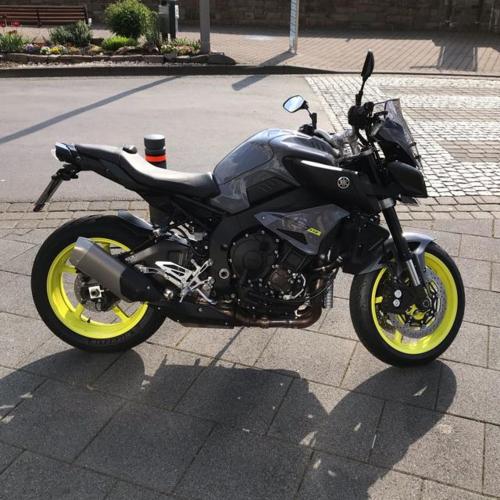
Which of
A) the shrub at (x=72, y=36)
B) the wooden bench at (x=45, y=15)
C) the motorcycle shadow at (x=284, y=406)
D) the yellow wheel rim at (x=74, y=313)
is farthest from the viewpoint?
the wooden bench at (x=45, y=15)

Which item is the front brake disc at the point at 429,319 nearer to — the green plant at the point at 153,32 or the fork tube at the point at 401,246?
the fork tube at the point at 401,246

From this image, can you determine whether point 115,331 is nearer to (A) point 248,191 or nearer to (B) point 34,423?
(B) point 34,423

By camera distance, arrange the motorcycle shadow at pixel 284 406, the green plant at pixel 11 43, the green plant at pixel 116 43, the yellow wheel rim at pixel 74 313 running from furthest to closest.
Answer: the green plant at pixel 116 43 → the green plant at pixel 11 43 → the yellow wheel rim at pixel 74 313 → the motorcycle shadow at pixel 284 406

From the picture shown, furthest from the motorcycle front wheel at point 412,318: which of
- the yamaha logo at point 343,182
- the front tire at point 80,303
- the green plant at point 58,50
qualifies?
the green plant at point 58,50

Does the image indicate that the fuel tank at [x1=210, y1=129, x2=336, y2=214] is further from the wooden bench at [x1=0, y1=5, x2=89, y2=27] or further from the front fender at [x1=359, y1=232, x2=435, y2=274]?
the wooden bench at [x1=0, y1=5, x2=89, y2=27]

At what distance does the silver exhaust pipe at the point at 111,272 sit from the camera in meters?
3.30

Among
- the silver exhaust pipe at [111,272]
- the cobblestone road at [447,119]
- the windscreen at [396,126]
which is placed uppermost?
the windscreen at [396,126]

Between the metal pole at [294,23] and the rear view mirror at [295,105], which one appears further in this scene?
the metal pole at [294,23]

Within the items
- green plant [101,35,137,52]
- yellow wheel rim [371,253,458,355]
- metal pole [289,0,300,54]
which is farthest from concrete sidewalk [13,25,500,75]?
yellow wheel rim [371,253,458,355]

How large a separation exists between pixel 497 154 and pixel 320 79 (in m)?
5.94

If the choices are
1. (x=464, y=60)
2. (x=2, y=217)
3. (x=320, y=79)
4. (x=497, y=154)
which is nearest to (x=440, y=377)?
(x=2, y=217)

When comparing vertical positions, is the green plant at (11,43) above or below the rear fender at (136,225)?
below

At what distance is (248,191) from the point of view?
10.4 feet

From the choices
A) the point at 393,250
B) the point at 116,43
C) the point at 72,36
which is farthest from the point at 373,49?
the point at 393,250
